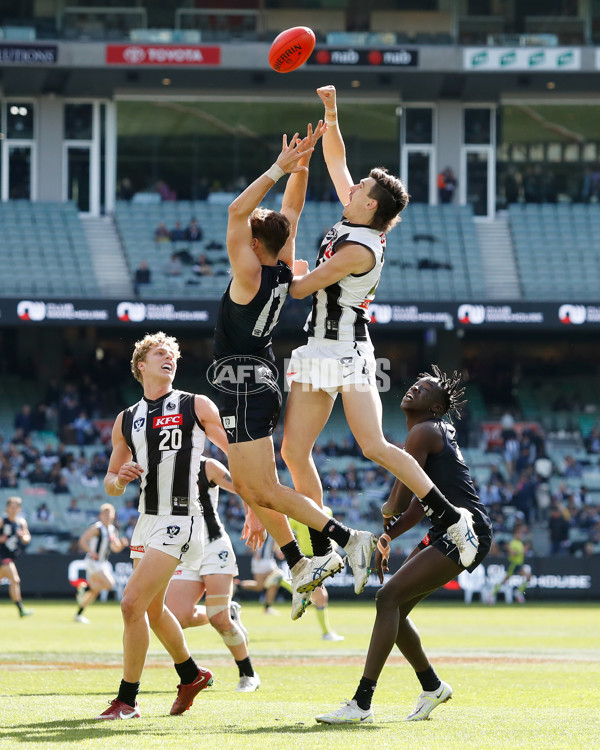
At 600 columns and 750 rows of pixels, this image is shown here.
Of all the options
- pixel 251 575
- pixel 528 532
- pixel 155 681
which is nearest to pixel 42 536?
pixel 251 575

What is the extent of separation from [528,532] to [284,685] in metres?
18.4

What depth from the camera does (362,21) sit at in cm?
3519

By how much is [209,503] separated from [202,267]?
22427 millimetres

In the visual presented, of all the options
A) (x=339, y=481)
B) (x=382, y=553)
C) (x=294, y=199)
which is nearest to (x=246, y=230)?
(x=294, y=199)

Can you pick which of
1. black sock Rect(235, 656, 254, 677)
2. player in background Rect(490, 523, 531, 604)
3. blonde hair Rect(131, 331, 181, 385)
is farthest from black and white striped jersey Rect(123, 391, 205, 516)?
player in background Rect(490, 523, 531, 604)

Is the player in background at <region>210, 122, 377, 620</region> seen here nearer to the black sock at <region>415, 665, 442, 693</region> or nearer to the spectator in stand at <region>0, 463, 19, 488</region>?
the black sock at <region>415, 665, 442, 693</region>

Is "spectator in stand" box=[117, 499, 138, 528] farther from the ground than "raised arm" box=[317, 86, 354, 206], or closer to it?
closer to it

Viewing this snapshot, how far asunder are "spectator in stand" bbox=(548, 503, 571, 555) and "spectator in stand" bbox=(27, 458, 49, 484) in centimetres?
1249

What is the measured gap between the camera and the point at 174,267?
33.2 m

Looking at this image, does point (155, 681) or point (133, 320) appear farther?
point (133, 320)

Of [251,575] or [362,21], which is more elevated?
[362,21]

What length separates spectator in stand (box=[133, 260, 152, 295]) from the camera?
32438 millimetres

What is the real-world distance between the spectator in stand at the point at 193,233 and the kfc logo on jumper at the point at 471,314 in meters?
7.85

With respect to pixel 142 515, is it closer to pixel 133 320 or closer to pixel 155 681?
pixel 155 681
